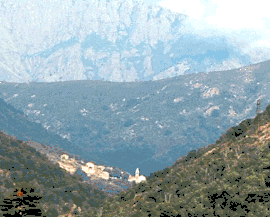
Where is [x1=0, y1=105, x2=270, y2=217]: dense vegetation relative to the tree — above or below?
above

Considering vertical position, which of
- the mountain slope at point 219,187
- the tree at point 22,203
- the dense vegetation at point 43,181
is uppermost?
the dense vegetation at point 43,181

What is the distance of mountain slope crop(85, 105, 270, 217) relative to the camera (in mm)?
71812

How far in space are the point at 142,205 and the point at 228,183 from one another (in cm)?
1743

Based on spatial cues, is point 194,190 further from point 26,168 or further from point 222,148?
point 26,168

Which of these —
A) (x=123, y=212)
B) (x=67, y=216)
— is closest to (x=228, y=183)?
(x=123, y=212)

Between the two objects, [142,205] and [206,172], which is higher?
[206,172]

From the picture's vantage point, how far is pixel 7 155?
516 ft

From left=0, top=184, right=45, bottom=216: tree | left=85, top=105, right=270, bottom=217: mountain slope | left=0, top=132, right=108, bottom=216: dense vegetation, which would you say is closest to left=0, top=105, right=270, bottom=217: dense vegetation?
left=85, top=105, right=270, bottom=217: mountain slope

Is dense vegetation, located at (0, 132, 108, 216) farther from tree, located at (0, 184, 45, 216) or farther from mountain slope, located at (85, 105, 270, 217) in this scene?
tree, located at (0, 184, 45, 216)

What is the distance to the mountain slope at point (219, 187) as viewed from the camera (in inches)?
2827

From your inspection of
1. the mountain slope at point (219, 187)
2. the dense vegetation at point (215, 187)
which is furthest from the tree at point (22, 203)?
the mountain slope at point (219, 187)

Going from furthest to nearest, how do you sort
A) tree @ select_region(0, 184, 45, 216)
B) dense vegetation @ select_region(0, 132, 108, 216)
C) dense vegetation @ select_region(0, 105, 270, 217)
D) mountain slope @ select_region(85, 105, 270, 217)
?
dense vegetation @ select_region(0, 132, 108, 216) < mountain slope @ select_region(85, 105, 270, 217) < dense vegetation @ select_region(0, 105, 270, 217) < tree @ select_region(0, 184, 45, 216)

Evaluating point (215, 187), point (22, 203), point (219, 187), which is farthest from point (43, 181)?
point (22, 203)

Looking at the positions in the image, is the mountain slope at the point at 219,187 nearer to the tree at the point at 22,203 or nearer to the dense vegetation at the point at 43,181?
the tree at the point at 22,203
